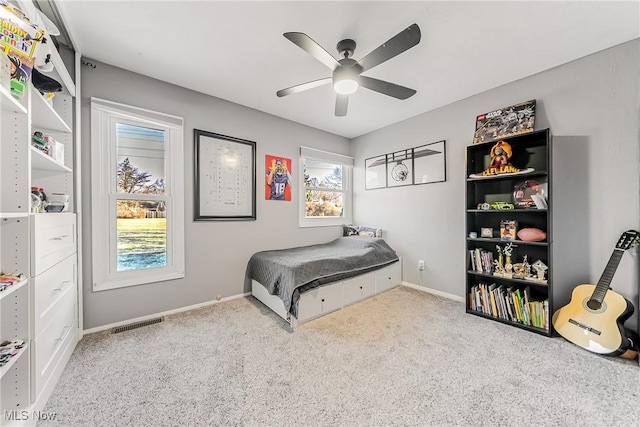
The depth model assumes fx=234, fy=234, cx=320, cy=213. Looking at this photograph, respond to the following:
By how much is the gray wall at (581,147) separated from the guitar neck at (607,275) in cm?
17

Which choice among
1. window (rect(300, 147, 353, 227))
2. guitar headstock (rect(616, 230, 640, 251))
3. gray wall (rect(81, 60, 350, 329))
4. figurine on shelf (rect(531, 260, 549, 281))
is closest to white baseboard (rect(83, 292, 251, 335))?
gray wall (rect(81, 60, 350, 329))

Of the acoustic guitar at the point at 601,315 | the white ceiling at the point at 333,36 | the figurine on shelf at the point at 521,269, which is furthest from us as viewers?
the figurine on shelf at the point at 521,269

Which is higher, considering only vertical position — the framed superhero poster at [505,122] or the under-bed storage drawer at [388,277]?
the framed superhero poster at [505,122]

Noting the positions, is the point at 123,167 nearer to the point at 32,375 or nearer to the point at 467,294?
the point at 32,375

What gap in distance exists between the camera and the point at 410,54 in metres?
2.00

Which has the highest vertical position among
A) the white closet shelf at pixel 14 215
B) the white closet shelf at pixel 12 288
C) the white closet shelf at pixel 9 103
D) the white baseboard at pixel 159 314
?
the white closet shelf at pixel 9 103

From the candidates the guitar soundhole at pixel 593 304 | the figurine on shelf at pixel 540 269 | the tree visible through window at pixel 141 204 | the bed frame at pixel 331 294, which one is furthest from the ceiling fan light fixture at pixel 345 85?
the guitar soundhole at pixel 593 304

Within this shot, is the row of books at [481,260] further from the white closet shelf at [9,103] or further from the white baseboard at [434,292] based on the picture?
the white closet shelf at [9,103]

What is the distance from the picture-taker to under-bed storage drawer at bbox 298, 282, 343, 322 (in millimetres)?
2232

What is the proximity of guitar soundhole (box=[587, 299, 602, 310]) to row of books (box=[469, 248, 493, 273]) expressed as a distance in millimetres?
688

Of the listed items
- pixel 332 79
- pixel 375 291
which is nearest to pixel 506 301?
pixel 375 291

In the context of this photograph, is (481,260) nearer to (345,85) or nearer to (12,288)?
(345,85)

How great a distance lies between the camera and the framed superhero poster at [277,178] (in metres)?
3.19

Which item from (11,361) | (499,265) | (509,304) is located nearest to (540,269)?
(499,265)
